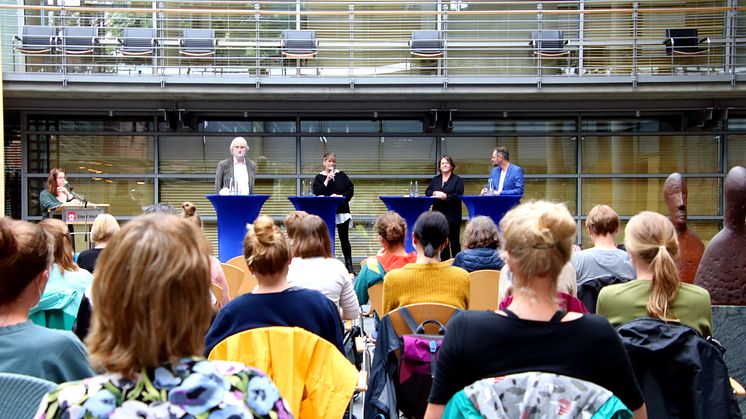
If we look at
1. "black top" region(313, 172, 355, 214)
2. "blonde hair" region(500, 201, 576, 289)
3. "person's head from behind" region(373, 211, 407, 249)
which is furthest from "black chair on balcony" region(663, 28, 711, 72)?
"blonde hair" region(500, 201, 576, 289)

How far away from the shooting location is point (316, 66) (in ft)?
37.9

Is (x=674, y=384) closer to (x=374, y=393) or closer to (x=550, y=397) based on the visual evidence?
(x=550, y=397)

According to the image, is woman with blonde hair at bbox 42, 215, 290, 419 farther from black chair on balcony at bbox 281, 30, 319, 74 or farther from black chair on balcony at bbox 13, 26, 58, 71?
black chair on balcony at bbox 13, 26, 58, 71

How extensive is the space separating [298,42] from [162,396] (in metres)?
10.6

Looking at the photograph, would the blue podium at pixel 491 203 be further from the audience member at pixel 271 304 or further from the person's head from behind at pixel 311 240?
the audience member at pixel 271 304

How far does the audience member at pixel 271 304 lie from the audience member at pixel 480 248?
81.3 inches

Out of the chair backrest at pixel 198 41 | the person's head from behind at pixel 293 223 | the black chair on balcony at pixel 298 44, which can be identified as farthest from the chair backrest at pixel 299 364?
the chair backrest at pixel 198 41

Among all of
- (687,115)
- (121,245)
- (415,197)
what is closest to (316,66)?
(415,197)

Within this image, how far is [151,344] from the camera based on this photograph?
4.13 feet

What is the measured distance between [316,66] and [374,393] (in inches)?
360

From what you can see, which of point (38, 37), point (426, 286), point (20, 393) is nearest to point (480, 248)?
point (426, 286)

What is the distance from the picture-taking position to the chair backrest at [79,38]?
35.4 ft

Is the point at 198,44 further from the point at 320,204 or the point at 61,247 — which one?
the point at 61,247

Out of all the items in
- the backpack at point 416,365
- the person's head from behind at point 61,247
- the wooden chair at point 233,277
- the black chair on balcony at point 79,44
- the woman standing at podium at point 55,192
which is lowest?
the backpack at point 416,365
